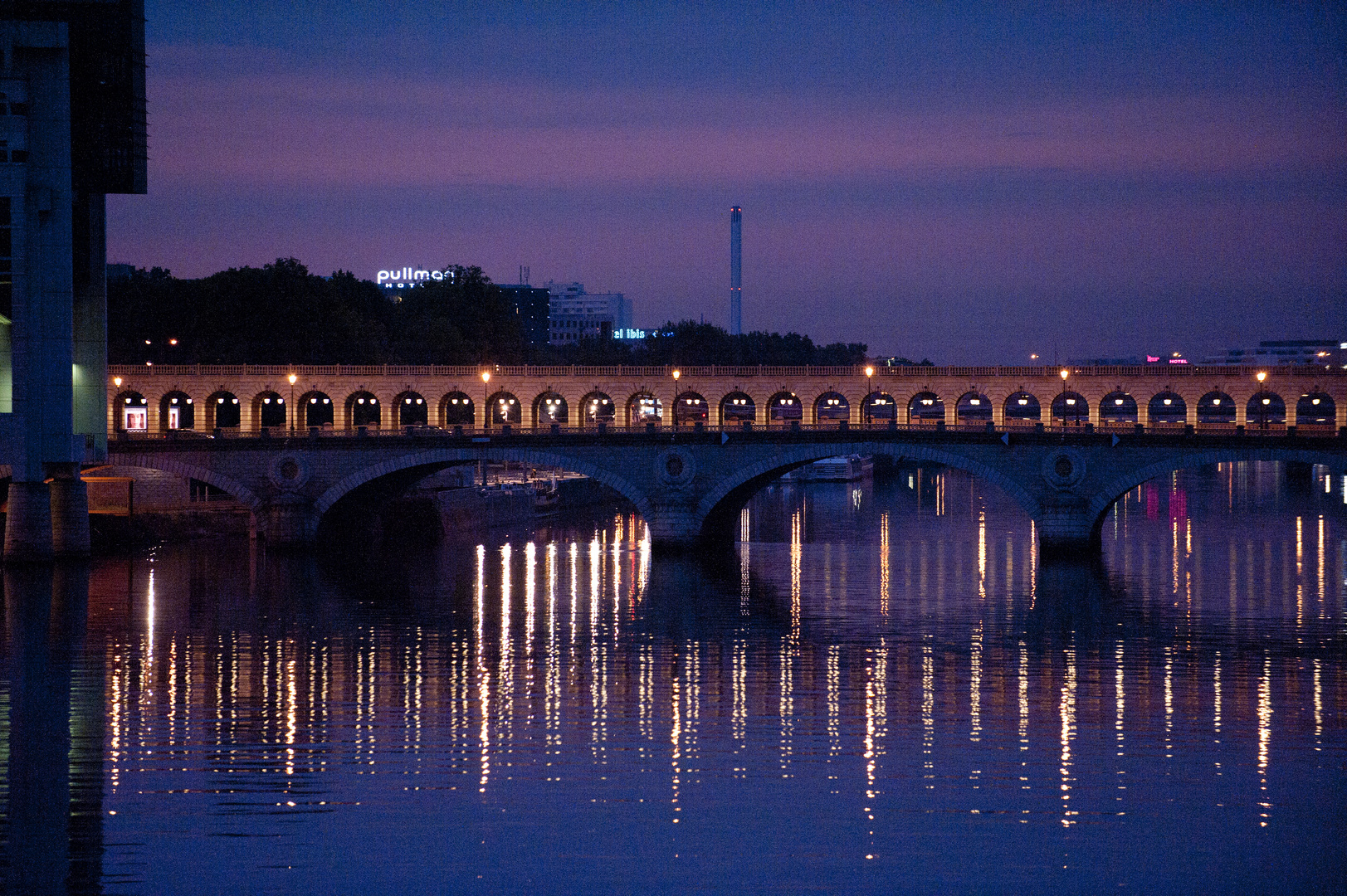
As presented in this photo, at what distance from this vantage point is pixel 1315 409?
442 ft

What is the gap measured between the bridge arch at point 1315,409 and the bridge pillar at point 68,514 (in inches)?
2388

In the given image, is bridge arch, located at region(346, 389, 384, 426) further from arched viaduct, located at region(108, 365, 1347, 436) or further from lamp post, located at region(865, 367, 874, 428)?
lamp post, located at region(865, 367, 874, 428)

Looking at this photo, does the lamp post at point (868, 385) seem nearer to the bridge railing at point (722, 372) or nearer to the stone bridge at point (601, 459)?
the bridge railing at point (722, 372)

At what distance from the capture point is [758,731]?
37750mm

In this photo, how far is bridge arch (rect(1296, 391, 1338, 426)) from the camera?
271 feet

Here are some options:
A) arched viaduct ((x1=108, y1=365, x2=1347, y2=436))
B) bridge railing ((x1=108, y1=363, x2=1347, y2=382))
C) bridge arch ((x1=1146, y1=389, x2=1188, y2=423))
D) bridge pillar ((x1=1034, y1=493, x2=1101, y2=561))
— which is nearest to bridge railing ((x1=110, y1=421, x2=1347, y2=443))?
arched viaduct ((x1=108, y1=365, x2=1347, y2=436))

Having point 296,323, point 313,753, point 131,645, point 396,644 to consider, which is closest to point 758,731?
point 313,753

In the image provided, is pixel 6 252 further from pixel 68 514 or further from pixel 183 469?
pixel 183 469

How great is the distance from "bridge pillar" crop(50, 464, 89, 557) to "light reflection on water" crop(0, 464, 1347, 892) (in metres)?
2.92

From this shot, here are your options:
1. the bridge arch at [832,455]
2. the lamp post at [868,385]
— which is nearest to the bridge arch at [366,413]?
the bridge arch at [832,455]

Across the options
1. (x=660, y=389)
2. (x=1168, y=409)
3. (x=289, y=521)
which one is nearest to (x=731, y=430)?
(x=660, y=389)

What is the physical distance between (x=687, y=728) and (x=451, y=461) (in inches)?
1732

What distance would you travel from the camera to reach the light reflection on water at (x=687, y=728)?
27.5 meters

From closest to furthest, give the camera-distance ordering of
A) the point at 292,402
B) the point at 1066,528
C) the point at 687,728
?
the point at 687,728, the point at 1066,528, the point at 292,402
